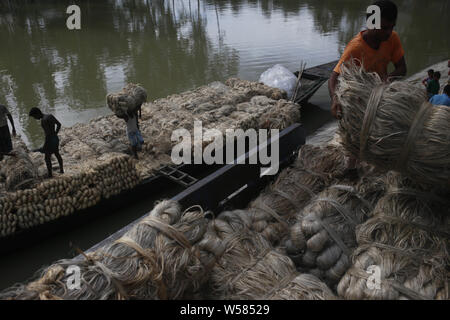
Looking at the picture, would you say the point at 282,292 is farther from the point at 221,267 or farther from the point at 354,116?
the point at 354,116

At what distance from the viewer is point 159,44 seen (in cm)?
1808

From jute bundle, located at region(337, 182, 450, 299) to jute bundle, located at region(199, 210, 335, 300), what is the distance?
26 cm

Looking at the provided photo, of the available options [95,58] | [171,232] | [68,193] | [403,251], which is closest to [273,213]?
[403,251]

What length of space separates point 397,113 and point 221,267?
1623 mm

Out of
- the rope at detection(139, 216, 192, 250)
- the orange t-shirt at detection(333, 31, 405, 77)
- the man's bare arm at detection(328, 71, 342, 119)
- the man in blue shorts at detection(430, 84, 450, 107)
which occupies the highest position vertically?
the orange t-shirt at detection(333, 31, 405, 77)

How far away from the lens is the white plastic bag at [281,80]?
945 centimetres

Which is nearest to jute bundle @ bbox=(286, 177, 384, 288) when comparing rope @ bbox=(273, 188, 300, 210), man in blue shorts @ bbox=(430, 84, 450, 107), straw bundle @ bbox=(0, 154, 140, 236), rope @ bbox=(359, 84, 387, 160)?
rope @ bbox=(273, 188, 300, 210)

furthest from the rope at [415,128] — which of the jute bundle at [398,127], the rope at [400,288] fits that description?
the rope at [400,288]

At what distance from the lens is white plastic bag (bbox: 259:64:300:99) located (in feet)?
31.0

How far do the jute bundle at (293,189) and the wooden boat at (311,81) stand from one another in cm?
571

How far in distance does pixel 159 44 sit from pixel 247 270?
57.9ft

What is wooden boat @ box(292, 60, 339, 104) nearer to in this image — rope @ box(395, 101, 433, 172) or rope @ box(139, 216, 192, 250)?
rope @ box(395, 101, 433, 172)

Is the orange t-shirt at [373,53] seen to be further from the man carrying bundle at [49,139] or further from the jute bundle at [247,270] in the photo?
the man carrying bundle at [49,139]
